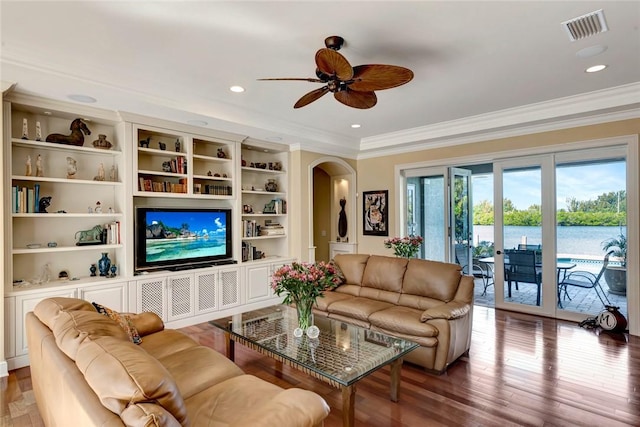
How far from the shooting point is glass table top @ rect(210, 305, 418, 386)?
2207 millimetres

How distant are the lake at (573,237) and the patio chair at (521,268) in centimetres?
14

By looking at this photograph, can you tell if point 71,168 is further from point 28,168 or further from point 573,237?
point 573,237

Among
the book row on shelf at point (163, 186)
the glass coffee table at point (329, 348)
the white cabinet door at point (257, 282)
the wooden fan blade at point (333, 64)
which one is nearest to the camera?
the glass coffee table at point (329, 348)

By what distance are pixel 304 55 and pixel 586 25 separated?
6.96 feet

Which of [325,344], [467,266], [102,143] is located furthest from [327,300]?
[467,266]

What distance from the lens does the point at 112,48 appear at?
2727mm

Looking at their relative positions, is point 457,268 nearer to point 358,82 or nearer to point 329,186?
point 358,82

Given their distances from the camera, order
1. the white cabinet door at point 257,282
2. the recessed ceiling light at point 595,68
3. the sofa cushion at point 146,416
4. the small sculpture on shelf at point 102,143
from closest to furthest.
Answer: the sofa cushion at point 146,416 < the recessed ceiling light at point 595,68 < the small sculpture on shelf at point 102,143 < the white cabinet door at point 257,282

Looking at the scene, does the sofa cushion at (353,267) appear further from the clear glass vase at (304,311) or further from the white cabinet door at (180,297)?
the white cabinet door at (180,297)

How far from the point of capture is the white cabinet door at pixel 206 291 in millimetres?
4500

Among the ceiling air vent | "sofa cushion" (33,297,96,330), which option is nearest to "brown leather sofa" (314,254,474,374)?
the ceiling air vent


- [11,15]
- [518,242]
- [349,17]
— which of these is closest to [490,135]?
[518,242]

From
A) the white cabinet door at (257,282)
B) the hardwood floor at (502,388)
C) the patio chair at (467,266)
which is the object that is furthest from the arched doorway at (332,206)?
the hardwood floor at (502,388)

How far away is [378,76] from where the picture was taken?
250cm
